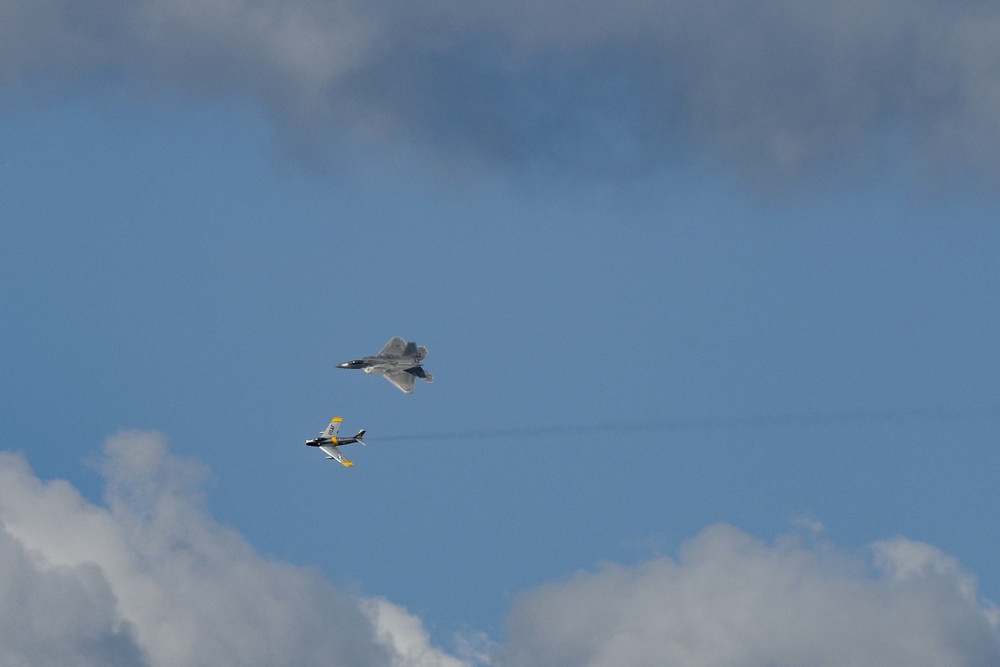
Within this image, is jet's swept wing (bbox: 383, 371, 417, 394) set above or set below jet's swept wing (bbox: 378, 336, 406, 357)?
below

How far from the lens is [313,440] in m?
195

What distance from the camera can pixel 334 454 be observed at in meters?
194

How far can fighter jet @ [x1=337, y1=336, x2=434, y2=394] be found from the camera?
636 feet

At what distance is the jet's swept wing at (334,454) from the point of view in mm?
191750

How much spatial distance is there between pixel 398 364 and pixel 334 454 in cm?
1410

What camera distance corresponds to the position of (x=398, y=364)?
7682 inches

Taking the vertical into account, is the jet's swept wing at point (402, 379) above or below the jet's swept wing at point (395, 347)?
Answer: below

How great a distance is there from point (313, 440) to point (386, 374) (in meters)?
12.7

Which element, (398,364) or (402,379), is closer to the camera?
(402,379)

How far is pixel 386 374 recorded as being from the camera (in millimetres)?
194875

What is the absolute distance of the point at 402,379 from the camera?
7633 inches

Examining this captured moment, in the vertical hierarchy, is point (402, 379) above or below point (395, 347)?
below

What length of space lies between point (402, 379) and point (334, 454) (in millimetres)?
12934

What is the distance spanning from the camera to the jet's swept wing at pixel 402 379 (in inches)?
7598
